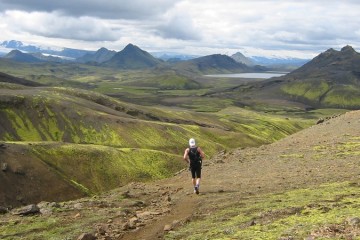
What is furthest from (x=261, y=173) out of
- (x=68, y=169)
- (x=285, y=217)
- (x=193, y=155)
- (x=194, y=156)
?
(x=68, y=169)

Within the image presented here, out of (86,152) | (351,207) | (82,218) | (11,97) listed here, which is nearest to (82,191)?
(86,152)

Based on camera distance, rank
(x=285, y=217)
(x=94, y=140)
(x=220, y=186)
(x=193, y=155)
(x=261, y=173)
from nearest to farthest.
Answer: (x=285, y=217) → (x=193, y=155) → (x=220, y=186) → (x=261, y=173) → (x=94, y=140)

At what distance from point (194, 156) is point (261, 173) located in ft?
46.6

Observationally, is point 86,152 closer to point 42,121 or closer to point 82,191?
point 82,191

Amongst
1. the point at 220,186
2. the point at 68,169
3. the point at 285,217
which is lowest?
the point at 68,169

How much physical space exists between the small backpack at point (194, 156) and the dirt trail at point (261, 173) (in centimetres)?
289

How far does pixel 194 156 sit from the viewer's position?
109 feet

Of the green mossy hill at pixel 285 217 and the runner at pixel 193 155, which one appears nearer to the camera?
the green mossy hill at pixel 285 217

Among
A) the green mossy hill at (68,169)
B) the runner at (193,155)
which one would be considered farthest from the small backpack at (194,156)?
the green mossy hill at (68,169)

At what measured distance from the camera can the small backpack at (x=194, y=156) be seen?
33.0 meters

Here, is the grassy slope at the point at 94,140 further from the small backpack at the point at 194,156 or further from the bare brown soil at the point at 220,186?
the small backpack at the point at 194,156

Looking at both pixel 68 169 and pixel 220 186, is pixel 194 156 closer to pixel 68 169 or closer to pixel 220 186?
pixel 220 186

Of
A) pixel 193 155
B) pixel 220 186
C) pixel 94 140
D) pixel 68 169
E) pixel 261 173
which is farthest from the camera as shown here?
pixel 94 140

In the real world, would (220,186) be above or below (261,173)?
above
